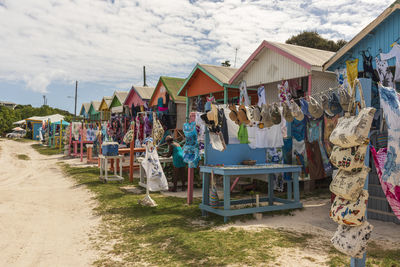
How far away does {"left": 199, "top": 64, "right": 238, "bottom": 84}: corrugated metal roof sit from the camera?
13.7m

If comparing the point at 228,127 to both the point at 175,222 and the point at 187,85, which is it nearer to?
the point at 175,222

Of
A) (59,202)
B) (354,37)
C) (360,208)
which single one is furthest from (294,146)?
(59,202)

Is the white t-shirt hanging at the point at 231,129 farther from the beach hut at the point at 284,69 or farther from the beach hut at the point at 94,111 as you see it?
the beach hut at the point at 94,111

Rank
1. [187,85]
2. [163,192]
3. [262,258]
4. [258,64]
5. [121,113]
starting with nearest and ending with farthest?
[262,258], [163,192], [258,64], [187,85], [121,113]

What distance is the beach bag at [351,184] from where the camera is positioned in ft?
11.9

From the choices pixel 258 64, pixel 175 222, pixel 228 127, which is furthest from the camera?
pixel 258 64

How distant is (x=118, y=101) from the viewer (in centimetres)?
2603

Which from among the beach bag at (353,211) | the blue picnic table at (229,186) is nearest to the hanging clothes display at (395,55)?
the blue picnic table at (229,186)

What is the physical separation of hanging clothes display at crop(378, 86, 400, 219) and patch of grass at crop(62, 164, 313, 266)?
5.37 ft

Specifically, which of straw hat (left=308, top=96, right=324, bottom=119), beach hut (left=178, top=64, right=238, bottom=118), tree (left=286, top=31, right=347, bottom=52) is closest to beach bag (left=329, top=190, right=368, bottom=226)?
straw hat (left=308, top=96, right=324, bottom=119)

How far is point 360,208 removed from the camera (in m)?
3.63

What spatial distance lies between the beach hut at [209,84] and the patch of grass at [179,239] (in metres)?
6.46

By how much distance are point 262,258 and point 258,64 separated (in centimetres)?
843

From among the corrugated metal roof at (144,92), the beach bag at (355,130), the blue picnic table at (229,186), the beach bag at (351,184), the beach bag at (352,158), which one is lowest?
the blue picnic table at (229,186)
